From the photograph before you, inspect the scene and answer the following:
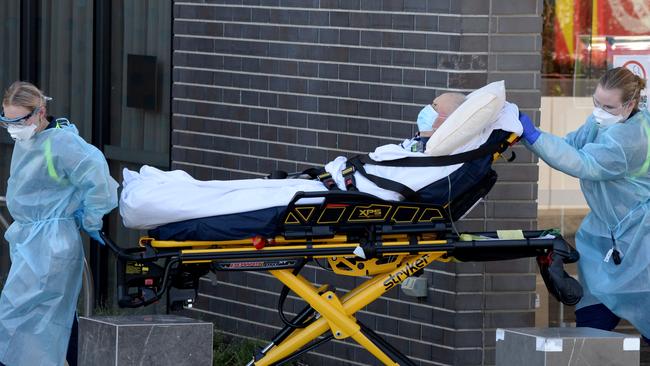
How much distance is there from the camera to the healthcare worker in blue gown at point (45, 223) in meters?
6.88

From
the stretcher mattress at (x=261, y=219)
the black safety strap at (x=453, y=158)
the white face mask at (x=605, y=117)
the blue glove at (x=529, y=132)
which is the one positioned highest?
the white face mask at (x=605, y=117)

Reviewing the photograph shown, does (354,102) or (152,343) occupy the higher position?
(354,102)

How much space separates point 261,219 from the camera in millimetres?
6301

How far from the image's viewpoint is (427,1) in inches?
303

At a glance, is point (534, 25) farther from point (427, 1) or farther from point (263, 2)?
point (263, 2)

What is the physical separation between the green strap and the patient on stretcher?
0.54 m

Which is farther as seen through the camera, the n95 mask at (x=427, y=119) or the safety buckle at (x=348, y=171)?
the n95 mask at (x=427, y=119)

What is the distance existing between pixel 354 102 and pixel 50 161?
1981mm

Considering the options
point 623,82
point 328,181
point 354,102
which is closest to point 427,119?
point 328,181

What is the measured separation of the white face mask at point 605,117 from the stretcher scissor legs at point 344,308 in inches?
37.9

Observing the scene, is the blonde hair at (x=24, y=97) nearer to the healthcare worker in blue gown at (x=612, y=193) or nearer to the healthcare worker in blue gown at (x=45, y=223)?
the healthcare worker in blue gown at (x=45, y=223)

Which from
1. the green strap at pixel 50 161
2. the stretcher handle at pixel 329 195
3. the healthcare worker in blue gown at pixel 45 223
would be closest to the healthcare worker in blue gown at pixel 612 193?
the stretcher handle at pixel 329 195

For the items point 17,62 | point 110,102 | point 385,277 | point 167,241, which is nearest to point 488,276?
point 385,277

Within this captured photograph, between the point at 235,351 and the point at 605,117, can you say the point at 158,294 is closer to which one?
the point at 605,117
